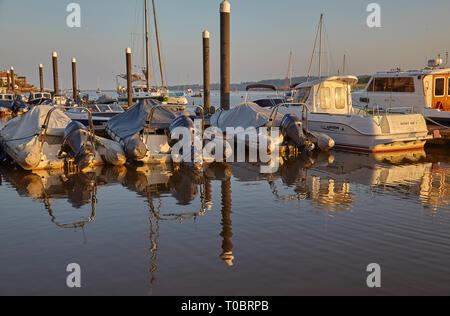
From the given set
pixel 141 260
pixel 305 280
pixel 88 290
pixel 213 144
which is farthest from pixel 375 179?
pixel 88 290

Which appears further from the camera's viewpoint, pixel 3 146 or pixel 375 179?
pixel 3 146

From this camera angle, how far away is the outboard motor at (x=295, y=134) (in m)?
14.8

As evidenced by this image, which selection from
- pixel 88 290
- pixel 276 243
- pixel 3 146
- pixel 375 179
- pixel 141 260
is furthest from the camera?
pixel 3 146

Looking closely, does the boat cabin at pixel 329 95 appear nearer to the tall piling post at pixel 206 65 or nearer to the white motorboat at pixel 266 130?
the white motorboat at pixel 266 130

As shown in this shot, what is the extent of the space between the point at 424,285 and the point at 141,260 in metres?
4.03

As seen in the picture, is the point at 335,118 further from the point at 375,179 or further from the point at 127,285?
the point at 127,285

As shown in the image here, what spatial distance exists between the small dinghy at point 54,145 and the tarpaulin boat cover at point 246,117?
5.88m

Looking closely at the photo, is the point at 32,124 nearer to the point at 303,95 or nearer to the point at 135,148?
the point at 135,148

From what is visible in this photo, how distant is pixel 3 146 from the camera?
14.5 m

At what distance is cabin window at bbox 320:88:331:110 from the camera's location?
63.9 ft

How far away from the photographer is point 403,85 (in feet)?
67.5

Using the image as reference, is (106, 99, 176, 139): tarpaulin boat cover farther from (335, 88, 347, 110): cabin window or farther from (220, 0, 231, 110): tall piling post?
(335, 88, 347, 110): cabin window

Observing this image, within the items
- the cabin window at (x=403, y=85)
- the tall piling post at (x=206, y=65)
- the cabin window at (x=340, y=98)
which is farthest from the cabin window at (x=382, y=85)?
the tall piling post at (x=206, y=65)
